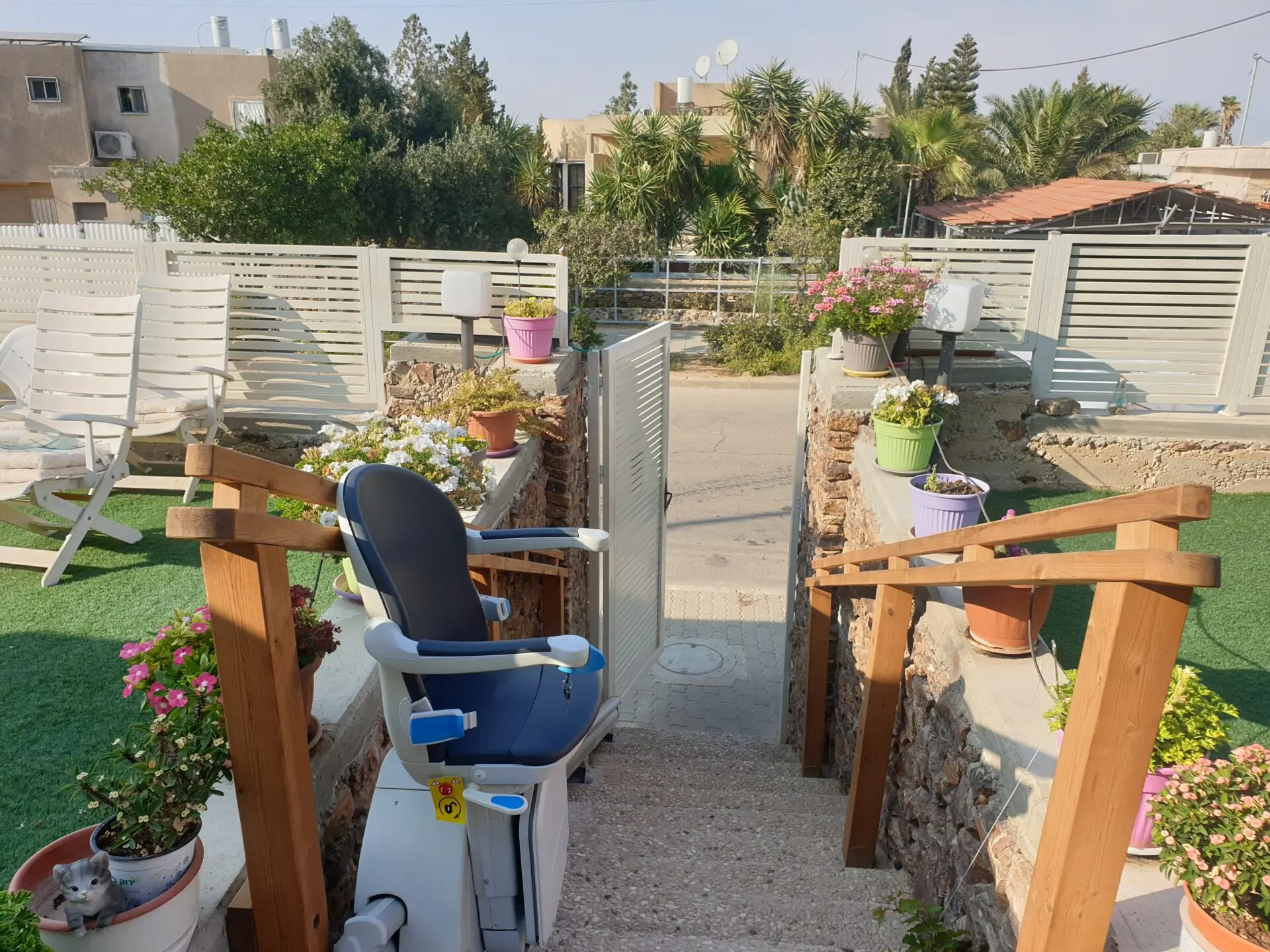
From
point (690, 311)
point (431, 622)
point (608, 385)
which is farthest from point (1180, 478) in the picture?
point (690, 311)

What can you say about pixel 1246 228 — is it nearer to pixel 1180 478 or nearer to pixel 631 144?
pixel 1180 478

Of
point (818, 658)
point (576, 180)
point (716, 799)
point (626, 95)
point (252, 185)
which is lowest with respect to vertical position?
point (716, 799)

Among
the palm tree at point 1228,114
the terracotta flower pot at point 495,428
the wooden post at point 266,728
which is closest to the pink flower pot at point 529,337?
the terracotta flower pot at point 495,428

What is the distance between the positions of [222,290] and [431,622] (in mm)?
4067

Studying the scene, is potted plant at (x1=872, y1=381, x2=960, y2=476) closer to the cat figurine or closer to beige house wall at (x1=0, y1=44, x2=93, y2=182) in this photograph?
the cat figurine

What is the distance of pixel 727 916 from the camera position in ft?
8.42

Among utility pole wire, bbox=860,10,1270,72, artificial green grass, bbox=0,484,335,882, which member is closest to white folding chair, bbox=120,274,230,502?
artificial green grass, bbox=0,484,335,882

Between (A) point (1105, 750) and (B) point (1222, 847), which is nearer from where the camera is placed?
(A) point (1105, 750)

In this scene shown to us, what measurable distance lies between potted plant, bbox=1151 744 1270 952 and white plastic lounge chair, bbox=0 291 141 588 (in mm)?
4042

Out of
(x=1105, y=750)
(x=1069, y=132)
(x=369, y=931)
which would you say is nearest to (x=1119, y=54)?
(x=1069, y=132)

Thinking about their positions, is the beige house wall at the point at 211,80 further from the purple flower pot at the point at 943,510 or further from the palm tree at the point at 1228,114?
the palm tree at the point at 1228,114

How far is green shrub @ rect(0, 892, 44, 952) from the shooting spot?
1077 mm

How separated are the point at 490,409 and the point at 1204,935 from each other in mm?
3419

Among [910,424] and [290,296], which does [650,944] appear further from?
[290,296]
